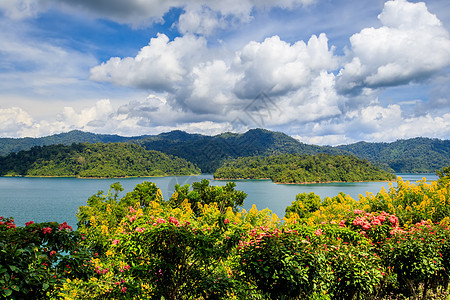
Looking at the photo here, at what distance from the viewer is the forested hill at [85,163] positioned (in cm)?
16312

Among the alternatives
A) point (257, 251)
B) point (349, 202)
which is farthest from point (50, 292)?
point (349, 202)

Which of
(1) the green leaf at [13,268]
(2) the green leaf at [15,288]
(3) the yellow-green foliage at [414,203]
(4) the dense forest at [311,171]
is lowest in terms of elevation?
(4) the dense forest at [311,171]

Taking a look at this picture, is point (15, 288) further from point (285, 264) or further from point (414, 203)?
point (414, 203)

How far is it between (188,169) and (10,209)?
140748 mm

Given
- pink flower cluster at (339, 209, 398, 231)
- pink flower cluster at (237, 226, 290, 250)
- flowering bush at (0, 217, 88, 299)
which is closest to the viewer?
flowering bush at (0, 217, 88, 299)

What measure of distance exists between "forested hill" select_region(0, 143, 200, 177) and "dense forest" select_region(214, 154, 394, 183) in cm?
4242

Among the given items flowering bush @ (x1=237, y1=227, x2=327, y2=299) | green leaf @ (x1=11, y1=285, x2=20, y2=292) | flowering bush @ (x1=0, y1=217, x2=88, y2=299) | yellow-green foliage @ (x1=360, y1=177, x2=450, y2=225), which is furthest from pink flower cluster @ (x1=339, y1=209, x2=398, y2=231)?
green leaf @ (x1=11, y1=285, x2=20, y2=292)

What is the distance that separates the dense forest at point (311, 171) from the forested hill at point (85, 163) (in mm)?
42424

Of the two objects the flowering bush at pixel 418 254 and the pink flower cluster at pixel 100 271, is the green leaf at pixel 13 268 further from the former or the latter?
the flowering bush at pixel 418 254

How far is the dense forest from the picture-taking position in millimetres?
135300

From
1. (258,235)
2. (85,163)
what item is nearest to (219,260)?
(258,235)

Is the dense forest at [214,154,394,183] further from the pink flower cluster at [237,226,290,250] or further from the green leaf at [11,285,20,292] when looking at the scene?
the green leaf at [11,285,20,292]

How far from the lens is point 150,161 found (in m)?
197

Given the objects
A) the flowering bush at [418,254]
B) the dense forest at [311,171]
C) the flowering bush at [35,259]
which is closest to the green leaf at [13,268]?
the flowering bush at [35,259]
